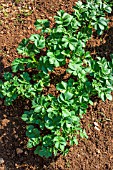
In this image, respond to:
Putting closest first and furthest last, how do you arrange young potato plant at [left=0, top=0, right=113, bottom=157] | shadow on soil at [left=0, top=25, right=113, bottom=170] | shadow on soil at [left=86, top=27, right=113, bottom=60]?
young potato plant at [left=0, top=0, right=113, bottom=157]
shadow on soil at [left=0, top=25, right=113, bottom=170]
shadow on soil at [left=86, top=27, right=113, bottom=60]

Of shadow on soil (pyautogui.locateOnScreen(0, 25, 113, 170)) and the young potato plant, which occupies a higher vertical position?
the young potato plant

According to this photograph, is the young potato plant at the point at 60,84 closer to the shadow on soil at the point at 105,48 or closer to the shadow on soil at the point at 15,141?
the shadow on soil at the point at 15,141

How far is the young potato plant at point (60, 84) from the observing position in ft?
8.59

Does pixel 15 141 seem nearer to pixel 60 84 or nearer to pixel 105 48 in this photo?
pixel 60 84

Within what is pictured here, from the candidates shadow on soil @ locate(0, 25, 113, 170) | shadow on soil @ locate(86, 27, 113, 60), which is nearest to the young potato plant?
shadow on soil @ locate(0, 25, 113, 170)

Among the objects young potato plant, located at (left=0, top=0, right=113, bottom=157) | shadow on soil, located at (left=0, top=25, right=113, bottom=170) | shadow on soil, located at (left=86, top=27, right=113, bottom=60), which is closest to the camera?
young potato plant, located at (left=0, top=0, right=113, bottom=157)

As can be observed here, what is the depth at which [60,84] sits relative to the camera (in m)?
2.69

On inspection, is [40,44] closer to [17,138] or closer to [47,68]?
A: [47,68]

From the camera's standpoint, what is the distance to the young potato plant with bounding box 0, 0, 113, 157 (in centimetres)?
262

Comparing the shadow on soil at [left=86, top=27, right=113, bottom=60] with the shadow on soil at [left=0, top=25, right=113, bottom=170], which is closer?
the shadow on soil at [left=0, top=25, right=113, bottom=170]

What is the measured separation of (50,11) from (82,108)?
3.58ft

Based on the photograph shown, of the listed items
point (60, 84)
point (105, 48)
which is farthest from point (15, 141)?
point (105, 48)

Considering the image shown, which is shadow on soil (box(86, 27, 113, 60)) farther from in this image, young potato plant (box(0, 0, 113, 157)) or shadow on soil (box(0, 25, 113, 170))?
shadow on soil (box(0, 25, 113, 170))

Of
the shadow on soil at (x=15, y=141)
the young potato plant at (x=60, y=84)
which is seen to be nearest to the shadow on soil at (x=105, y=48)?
the young potato plant at (x=60, y=84)
